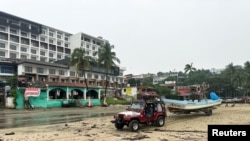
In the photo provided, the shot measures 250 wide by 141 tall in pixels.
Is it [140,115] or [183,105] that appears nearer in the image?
[140,115]

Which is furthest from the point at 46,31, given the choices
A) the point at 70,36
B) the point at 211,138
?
the point at 211,138

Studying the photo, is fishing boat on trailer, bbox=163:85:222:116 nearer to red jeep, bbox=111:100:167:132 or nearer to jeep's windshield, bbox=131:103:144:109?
red jeep, bbox=111:100:167:132

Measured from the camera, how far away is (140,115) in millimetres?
18969

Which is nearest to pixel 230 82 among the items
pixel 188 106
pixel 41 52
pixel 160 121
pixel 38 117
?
pixel 41 52

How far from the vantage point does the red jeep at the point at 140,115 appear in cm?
1822

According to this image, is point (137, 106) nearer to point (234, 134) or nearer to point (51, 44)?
point (234, 134)

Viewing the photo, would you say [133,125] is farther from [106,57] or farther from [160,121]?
[106,57]

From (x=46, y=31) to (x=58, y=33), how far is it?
21.7ft

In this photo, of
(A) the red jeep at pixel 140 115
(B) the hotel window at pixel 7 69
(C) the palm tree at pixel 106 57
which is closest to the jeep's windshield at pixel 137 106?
(A) the red jeep at pixel 140 115

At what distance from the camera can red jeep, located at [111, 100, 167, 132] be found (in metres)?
18.2

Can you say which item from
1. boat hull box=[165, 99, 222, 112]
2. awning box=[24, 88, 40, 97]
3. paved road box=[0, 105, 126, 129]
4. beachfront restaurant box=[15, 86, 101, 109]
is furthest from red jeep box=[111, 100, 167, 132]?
beachfront restaurant box=[15, 86, 101, 109]

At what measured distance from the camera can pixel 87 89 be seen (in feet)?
200

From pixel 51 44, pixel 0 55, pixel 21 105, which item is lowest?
pixel 21 105

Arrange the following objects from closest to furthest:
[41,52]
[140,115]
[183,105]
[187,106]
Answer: [140,115]
[183,105]
[187,106]
[41,52]
